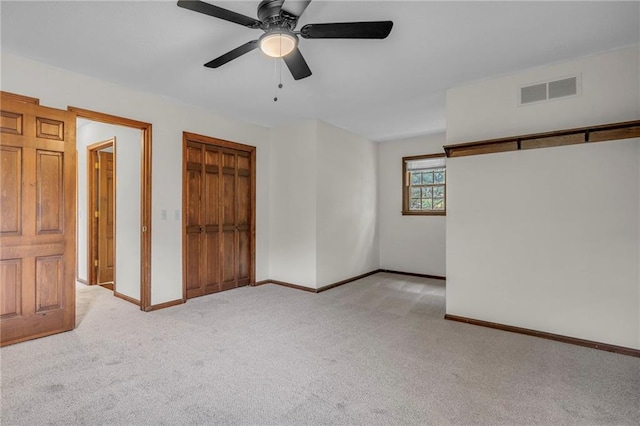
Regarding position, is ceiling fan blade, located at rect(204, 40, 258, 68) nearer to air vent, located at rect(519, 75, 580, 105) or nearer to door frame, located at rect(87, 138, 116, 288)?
air vent, located at rect(519, 75, 580, 105)

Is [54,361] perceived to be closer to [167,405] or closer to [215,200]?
[167,405]

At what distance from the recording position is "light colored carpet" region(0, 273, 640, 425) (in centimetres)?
194

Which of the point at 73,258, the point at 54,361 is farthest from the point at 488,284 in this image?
the point at 73,258

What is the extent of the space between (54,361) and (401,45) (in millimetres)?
3847

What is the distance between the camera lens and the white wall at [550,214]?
281cm

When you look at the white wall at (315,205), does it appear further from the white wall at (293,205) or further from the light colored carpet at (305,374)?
the light colored carpet at (305,374)

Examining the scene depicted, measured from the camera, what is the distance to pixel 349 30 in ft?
6.57

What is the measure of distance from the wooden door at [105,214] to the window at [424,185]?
5224 millimetres

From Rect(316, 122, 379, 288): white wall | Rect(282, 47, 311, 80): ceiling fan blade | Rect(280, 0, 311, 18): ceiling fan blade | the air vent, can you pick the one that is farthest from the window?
Rect(280, 0, 311, 18): ceiling fan blade

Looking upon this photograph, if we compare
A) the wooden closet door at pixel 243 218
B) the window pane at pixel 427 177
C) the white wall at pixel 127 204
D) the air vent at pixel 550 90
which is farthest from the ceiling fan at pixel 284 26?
the window pane at pixel 427 177

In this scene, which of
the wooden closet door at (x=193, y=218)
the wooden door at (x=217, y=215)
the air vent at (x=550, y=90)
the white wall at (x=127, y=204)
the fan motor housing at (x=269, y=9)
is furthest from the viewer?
the wooden door at (x=217, y=215)

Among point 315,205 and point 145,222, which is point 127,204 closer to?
point 145,222

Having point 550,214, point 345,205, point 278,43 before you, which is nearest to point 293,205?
point 345,205

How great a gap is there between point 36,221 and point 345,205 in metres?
4.02
